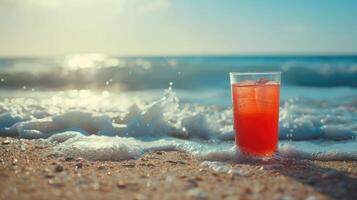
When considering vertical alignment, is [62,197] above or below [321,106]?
above

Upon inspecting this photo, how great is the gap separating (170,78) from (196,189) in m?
18.1

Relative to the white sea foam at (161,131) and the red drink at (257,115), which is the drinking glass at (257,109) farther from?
the white sea foam at (161,131)

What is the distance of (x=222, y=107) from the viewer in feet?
27.2

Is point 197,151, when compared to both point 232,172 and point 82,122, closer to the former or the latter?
point 232,172

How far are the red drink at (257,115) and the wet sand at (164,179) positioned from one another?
0.63 ft

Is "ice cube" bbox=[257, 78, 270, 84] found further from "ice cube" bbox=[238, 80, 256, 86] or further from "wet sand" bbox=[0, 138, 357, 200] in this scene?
"wet sand" bbox=[0, 138, 357, 200]

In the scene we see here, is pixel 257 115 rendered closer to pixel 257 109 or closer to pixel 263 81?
pixel 257 109

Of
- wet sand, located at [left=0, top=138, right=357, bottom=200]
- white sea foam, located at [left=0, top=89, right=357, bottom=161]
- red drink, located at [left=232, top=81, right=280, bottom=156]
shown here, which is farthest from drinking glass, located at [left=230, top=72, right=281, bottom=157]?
white sea foam, located at [left=0, top=89, right=357, bottom=161]

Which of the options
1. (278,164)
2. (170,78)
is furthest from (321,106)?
(170,78)

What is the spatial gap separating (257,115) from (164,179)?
1.05 meters

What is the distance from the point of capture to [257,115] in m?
3.98

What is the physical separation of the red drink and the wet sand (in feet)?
0.63

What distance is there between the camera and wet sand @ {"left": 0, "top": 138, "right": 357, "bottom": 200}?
286 cm

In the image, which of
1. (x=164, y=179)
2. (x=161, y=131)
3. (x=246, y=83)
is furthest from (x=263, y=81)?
(x=161, y=131)
